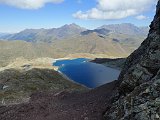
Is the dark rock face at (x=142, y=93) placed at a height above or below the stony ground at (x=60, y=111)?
above

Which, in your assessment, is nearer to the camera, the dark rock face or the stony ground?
the dark rock face

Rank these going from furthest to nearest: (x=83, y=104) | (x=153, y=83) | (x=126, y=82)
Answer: (x=83, y=104), (x=126, y=82), (x=153, y=83)

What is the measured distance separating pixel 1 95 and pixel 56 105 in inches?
1446

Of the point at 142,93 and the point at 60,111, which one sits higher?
the point at 142,93

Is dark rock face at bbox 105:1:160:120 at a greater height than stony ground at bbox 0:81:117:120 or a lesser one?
greater

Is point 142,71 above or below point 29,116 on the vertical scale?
above

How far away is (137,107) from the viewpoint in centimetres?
2719

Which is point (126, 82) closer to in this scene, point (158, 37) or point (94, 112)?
point (94, 112)

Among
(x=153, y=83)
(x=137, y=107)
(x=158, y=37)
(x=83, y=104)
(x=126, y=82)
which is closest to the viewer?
(x=137, y=107)

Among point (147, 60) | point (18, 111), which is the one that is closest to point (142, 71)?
point (147, 60)

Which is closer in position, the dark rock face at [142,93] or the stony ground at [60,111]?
the dark rock face at [142,93]

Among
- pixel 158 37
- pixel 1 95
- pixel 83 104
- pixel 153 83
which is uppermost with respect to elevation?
pixel 158 37

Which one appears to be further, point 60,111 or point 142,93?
point 60,111

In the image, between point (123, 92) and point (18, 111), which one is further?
point (18, 111)
